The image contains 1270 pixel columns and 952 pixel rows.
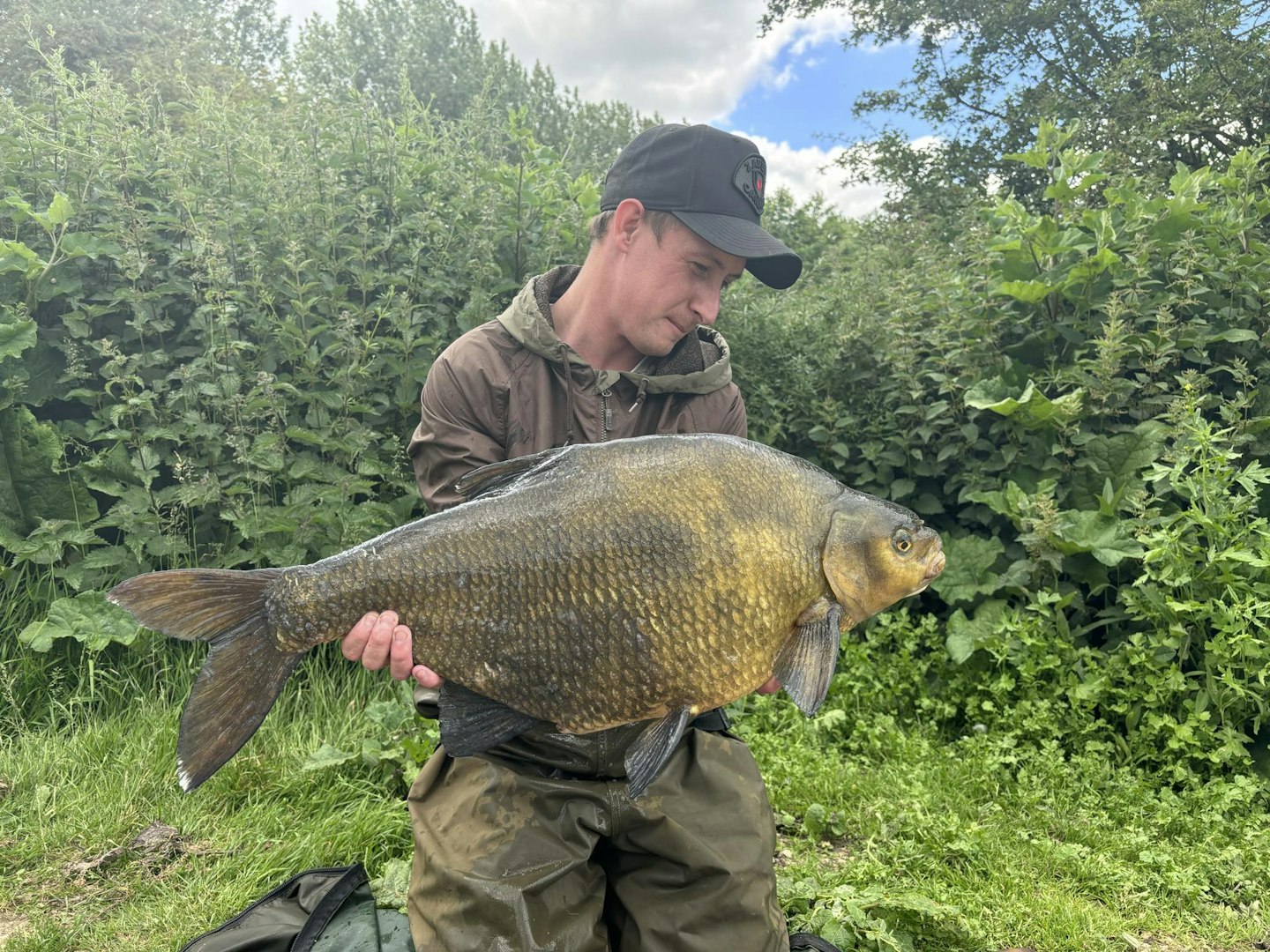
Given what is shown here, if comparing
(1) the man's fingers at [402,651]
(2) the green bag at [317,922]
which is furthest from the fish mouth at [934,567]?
(2) the green bag at [317,922]

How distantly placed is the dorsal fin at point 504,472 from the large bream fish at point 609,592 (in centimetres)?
2

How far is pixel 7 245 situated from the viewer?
2.98 m

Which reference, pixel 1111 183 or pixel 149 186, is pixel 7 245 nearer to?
pixel 149 186

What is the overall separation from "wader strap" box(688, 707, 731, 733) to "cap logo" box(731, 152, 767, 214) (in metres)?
1.22

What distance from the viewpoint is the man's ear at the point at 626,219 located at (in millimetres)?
1928

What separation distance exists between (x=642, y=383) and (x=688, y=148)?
587 millimetres

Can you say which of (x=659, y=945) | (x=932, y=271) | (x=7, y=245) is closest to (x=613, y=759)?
(x=659, y=945)

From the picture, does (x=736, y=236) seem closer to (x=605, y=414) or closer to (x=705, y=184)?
(x=705, y=184)

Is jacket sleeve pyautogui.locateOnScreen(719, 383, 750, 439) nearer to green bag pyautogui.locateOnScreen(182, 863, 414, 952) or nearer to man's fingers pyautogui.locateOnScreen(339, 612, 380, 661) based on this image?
man's fingers pyautogui.locateOnScreen(339, 612, 380, 661)

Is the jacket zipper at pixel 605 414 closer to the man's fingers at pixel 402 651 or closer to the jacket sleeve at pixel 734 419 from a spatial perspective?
the jacket sleeve at pixel 734 419

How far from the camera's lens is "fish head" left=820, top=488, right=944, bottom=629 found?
1435mm

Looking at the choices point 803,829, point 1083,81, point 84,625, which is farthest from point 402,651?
point 1083,81

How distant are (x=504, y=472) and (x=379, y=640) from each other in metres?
0.37

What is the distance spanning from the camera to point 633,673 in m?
1.39
